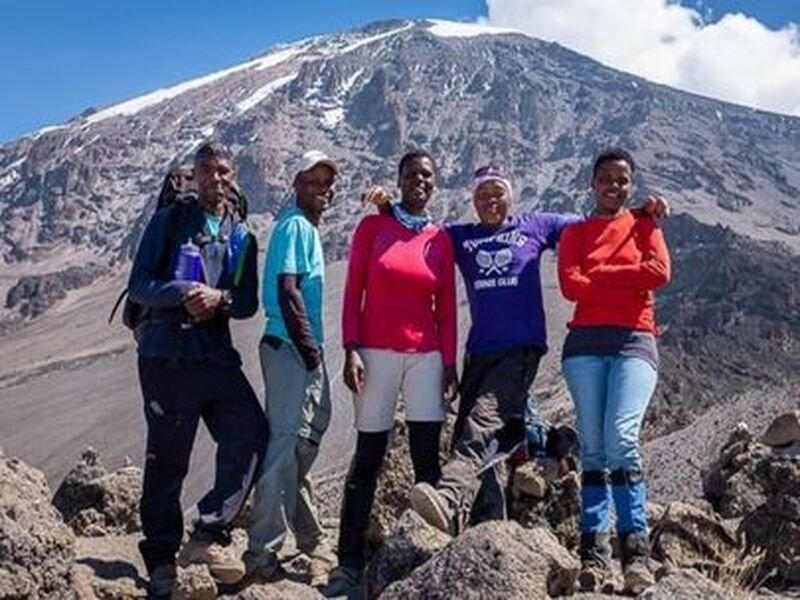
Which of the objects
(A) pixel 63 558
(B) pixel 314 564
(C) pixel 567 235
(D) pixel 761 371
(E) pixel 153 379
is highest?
(C) pixel 567 235

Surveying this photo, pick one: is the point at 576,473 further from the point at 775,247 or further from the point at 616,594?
the point at 775,247

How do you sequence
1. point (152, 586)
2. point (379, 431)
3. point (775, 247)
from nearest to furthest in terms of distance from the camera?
point (152, 586), point (379, 431), point (775, 247)

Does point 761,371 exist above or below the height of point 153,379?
below

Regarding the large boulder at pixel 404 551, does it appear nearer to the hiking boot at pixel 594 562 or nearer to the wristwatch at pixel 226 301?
the hiking boot at pixel 594 562

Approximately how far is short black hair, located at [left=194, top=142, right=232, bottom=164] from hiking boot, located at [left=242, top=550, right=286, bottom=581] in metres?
1.84

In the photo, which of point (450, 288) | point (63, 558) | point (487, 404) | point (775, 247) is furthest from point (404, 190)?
point (775, 247)

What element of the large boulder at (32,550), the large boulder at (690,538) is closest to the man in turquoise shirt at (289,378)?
the large boulder at (32,550)

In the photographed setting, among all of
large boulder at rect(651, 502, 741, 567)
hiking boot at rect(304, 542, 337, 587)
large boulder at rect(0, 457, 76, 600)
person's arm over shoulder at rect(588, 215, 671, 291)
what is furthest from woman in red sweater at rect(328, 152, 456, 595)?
large boulder at rect(0, 457, 76, 600)

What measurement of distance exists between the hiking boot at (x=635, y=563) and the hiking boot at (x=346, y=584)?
1.11m

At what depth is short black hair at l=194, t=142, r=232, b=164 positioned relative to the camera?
536 cm

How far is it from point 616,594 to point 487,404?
1.09m

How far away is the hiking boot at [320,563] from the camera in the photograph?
552 centimetres

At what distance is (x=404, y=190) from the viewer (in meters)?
5.69

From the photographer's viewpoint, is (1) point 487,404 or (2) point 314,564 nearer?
(1) point 487,404
